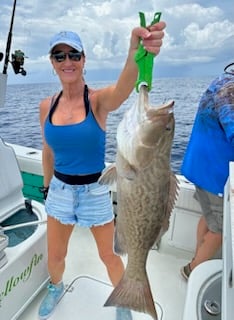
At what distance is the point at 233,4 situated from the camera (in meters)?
1.95

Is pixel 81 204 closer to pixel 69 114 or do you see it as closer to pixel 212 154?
pixel 69 114

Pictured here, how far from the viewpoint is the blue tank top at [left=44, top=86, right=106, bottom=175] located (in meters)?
1.41

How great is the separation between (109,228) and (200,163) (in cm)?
65

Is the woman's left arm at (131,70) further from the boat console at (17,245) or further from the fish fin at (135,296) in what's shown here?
the boat console at (17,245)

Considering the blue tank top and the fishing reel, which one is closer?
the blue tank top

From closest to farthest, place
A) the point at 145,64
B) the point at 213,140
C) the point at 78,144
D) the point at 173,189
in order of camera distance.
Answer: the point at 145,64 < the point at 173,189 < the point at 78,144 < the point at 213,140

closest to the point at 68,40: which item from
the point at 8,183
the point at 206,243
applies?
the point at 8,183

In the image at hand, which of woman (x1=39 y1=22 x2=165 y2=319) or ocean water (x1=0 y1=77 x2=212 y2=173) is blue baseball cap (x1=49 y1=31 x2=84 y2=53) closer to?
woman (x1=39 y1=22 x2=165 y2=319)

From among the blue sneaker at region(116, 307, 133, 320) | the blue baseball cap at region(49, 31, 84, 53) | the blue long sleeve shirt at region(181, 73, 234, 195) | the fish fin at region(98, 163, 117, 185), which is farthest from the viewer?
the blue sneaker at region(116, 307, 133, 320)

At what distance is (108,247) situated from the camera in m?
1.62

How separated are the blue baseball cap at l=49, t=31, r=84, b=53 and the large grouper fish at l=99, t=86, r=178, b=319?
58cm

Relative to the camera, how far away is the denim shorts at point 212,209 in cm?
183

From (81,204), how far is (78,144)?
0.30 metres

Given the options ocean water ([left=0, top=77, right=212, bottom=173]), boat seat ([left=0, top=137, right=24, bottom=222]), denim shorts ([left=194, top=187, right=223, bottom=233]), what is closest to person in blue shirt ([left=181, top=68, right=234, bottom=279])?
denim shorts ([left=194, top=187, right=223, bottom=233])
